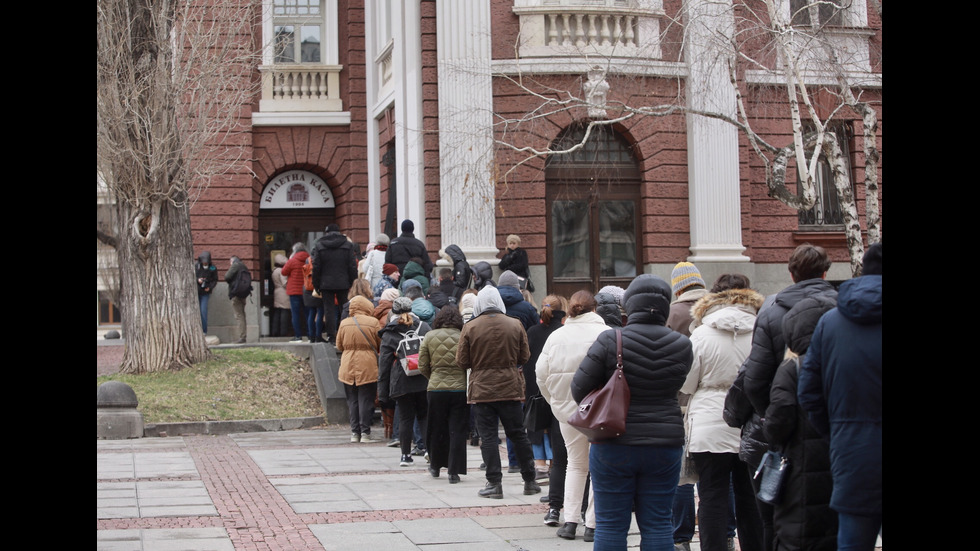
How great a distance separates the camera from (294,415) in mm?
16703

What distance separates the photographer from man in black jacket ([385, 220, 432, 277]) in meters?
17.5

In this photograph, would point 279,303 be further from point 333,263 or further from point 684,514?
point 684,514

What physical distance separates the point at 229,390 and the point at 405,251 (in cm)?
335

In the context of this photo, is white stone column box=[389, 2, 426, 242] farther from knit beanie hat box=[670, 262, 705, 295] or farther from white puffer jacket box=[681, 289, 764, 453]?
white puffer jacket box=[681, 289, 764, 453]

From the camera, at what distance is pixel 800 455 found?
5.92 meters

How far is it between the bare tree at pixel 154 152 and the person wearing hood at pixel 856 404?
14.2m

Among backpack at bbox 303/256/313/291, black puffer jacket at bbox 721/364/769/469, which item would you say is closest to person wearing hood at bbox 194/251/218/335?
backpack at bbox 303/256/313/291

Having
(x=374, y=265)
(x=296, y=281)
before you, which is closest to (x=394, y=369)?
(x=374, y=265)

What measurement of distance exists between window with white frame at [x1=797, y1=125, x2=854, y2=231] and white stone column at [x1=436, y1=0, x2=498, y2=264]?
22.2ft

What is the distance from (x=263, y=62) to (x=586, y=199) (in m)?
8.68

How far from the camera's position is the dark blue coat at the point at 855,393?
5.08 m
